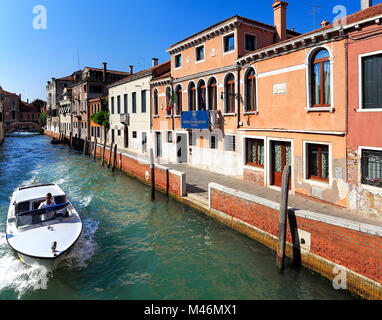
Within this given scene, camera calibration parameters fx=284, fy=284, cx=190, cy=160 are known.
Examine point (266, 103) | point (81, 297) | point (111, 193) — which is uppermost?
point (266, 103)

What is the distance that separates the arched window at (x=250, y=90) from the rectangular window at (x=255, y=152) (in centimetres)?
148

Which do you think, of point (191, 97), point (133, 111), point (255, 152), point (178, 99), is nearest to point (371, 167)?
point (255, 152)

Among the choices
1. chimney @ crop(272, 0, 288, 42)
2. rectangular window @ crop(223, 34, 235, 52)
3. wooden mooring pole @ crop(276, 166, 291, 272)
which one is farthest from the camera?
chimney @ crop(272, 0, 288, 42)

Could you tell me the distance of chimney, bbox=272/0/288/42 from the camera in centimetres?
1378

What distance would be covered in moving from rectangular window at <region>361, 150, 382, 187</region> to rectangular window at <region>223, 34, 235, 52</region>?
8.02 meters

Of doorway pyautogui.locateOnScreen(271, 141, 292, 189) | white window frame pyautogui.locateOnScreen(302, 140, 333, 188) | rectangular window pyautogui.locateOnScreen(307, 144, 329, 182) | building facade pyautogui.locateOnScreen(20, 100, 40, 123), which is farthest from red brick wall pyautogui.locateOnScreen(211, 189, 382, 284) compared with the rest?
building facade pyautogui.locateOnScreen(20, 100, 40, 123)

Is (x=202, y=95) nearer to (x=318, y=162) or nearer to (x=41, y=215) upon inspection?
(x=318, y=162)

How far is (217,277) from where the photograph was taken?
6645mm

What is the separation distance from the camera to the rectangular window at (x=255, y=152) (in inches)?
473

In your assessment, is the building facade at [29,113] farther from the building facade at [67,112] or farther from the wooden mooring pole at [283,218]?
the wooden mooring pole at [283,218]

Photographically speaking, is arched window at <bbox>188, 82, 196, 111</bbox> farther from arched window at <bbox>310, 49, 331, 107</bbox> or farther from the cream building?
arched window at <bbox>310, 49, 331, 107</bbox>

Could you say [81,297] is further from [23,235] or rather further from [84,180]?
[84,180]

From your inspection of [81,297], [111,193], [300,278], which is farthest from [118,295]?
[111,193]
